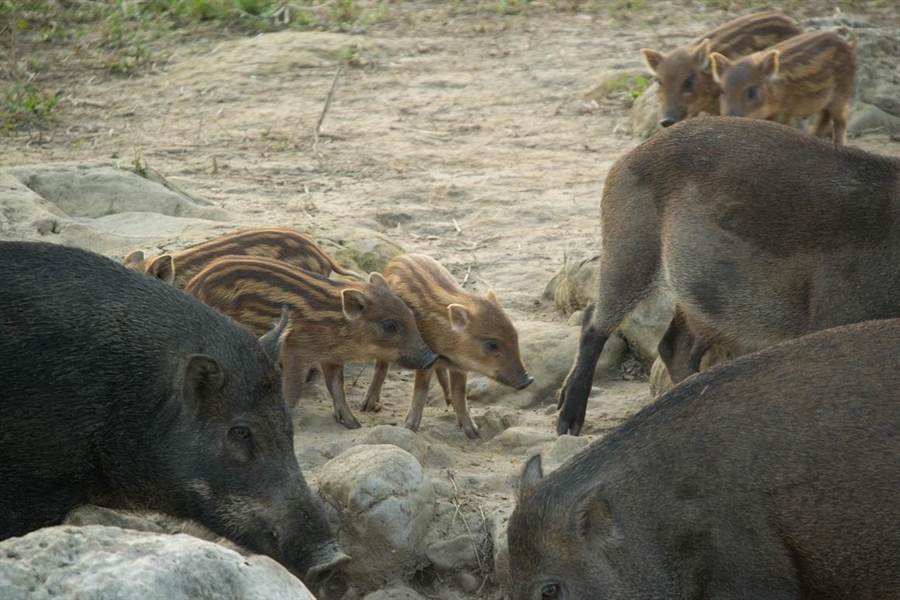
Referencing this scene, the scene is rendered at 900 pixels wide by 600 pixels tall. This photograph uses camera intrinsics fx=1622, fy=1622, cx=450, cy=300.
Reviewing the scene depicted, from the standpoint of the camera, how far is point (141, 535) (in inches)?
155

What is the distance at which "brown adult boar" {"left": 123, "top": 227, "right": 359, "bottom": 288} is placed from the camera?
6961 millimetres

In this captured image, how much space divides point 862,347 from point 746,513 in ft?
1.87

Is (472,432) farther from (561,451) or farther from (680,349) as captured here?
(680,349)

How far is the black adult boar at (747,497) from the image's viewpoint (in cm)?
438

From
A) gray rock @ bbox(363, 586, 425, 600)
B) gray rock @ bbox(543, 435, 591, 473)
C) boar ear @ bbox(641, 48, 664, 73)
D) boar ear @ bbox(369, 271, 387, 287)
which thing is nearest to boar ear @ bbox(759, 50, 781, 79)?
boar ear @ bbox(641, 48, 664, 73)

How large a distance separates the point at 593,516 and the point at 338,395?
8.30 feet

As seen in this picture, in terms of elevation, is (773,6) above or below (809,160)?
below

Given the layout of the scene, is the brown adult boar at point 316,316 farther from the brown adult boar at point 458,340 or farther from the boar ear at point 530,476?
the boar ear at point 530,476

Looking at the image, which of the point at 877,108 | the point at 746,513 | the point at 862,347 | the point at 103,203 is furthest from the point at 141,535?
the point at 877,108

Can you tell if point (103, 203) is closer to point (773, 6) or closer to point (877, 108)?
point (877, 108)

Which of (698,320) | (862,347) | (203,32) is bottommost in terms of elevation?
(203,32)

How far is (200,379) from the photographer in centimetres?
490

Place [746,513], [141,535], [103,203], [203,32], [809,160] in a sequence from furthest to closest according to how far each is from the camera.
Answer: [203,32] < [103,203] < [809,160] < [746,513] < [141,535]

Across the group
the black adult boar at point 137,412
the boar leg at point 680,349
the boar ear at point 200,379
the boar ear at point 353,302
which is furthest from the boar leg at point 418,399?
the boar ear at point 200,379
